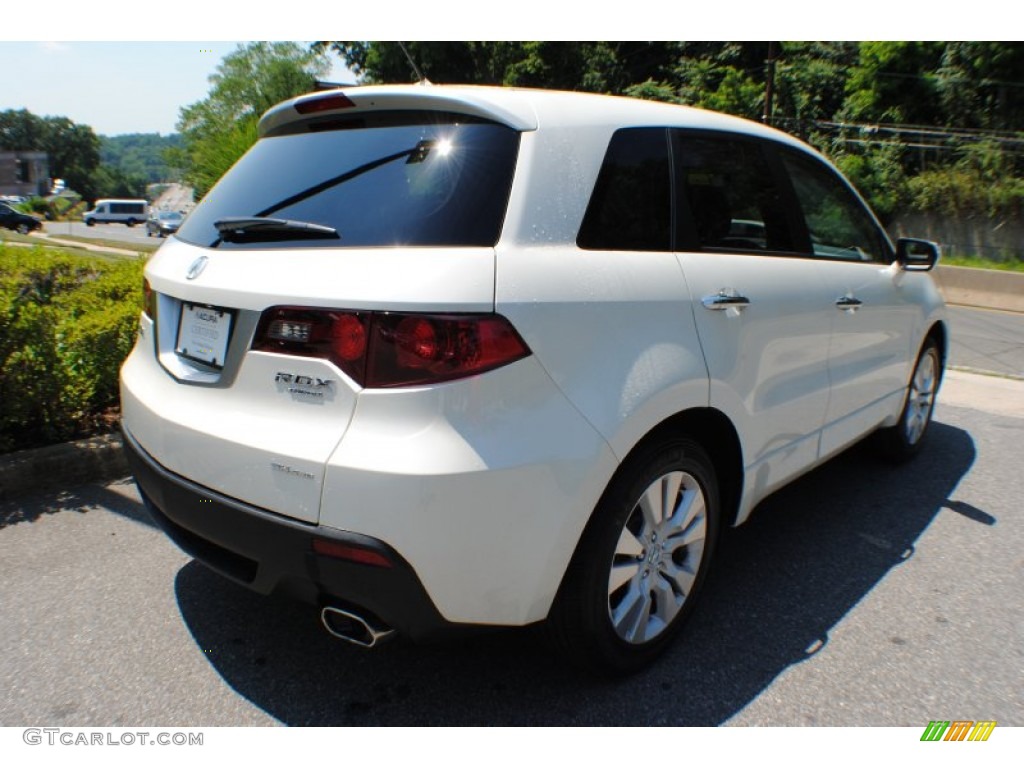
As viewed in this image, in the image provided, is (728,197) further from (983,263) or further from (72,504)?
(983,263)

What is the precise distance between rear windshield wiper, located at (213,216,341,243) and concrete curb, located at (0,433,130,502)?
1988 mm

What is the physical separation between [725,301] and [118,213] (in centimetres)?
6471

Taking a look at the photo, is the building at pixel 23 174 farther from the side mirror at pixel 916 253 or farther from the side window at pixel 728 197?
the side window at pixel 728 197

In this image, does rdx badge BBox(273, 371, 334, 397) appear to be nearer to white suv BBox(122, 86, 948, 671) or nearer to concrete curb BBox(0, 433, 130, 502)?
white suv BBox(122, 86, 948, 671)

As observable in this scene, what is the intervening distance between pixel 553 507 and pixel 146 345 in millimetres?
1581

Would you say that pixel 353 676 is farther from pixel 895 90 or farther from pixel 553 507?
pixel 895 90

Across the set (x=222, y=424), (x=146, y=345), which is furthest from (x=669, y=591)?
(x=146, y=345)

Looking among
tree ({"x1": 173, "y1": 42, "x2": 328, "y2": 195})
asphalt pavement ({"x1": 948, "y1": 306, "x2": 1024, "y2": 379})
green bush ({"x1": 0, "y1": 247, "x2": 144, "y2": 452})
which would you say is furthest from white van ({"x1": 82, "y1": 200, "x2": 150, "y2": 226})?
green bush ({"x1": 0, "y1": 247, "x2": 144, "y2": 452})

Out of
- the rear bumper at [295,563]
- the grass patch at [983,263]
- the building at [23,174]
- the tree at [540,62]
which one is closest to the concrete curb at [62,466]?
the rear bumper at [295,563]

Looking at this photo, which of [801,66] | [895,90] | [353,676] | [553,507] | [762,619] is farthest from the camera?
[801,66]

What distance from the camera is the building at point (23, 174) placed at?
2870 inches

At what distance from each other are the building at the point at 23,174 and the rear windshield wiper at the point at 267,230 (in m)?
84.5

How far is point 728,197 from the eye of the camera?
111 inches

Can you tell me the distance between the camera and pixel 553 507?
6.28ft
